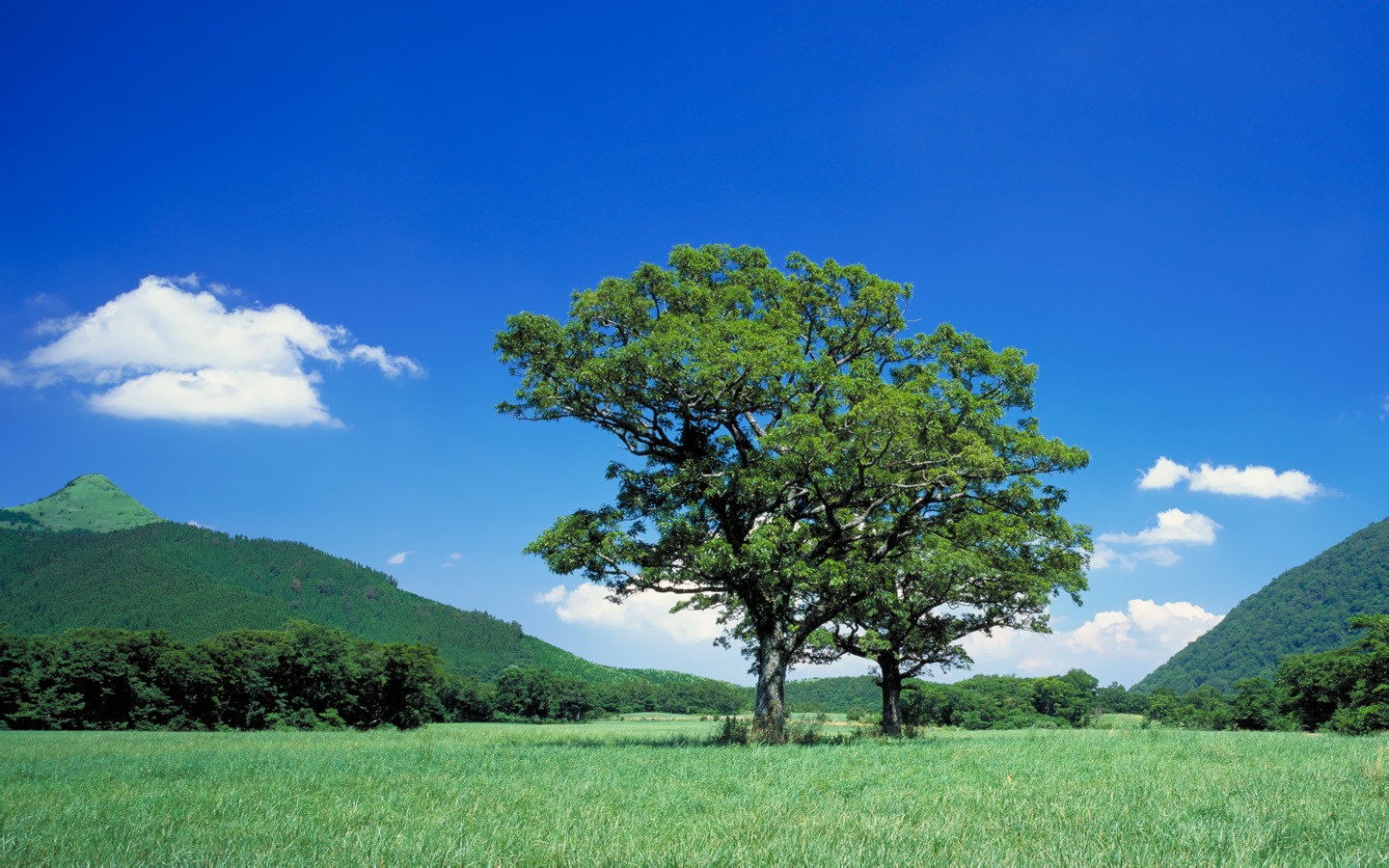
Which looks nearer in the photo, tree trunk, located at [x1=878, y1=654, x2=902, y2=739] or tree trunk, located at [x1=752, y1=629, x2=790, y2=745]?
tree trunk, located at [x1=752, y1=629, x2=790, y2=745]

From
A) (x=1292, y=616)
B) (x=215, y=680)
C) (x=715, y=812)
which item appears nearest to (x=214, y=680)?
(x=215, y=680)

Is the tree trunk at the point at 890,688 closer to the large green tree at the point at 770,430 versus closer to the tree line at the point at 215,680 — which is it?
the large green tree at the point at 770,430

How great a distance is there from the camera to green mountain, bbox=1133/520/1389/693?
396ft

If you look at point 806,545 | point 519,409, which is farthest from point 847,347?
point 519,409

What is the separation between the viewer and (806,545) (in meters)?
19.8

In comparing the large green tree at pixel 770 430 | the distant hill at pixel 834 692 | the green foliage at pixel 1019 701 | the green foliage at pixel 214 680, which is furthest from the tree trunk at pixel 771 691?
the distant hill at pixel 834 692

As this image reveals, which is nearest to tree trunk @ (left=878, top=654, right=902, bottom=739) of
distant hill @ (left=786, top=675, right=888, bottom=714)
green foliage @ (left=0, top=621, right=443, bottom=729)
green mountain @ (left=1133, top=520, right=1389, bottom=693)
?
green foliage @ (left=0, top=621, right=443, bottom=729)

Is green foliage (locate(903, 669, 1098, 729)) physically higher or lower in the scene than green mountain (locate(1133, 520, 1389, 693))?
lower

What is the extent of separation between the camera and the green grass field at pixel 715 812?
5383 mm

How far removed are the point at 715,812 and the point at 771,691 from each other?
14709mm

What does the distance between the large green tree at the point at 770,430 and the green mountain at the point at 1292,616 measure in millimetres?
126968

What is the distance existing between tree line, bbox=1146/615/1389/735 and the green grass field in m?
44.6

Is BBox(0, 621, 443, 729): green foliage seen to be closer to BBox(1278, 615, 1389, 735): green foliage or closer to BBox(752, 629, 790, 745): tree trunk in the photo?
BBox(752, 629, 790, 745): tree trunk

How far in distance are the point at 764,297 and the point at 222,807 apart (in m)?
20.4
